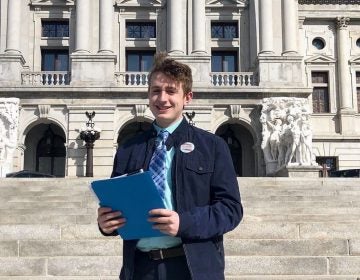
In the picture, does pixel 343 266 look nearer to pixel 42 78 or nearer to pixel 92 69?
pixel 92 69

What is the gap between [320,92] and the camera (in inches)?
1438

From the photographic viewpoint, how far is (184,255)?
326 centimetres

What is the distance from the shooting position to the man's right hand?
10.6 ft

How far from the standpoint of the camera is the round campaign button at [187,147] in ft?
11.0

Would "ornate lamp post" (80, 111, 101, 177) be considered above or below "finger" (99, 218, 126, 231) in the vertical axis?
above

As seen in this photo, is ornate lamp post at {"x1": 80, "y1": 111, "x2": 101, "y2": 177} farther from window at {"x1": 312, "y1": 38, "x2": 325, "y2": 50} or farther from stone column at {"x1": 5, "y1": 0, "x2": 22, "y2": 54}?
window at {"x1": 312, "y1": 38, "x2": 325, "y2": 50}

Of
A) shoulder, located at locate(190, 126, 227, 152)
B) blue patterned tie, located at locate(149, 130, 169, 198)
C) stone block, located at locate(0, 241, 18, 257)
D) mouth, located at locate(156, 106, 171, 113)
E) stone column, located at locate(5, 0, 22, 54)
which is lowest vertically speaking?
stone block, located at locate(0, 241, 18, 257)

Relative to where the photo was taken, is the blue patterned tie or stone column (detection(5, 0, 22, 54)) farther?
stone column (detection(5, 0, 22, 54))

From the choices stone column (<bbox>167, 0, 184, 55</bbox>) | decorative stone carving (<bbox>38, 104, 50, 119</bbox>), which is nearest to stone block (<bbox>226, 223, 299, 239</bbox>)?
decorative stone carving (<bbox>38, 104, 50, 119</bbox>)

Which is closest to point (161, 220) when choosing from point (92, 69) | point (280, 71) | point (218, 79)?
point (92, 69)

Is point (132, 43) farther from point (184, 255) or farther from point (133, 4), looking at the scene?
point (184, 255)

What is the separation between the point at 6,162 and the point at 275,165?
43.5ft

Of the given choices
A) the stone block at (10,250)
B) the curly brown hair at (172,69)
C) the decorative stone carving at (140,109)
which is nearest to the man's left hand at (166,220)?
the curly brown hair at (172,69)

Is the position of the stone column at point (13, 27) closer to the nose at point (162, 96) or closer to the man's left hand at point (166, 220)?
the nose at point (162, 96)
